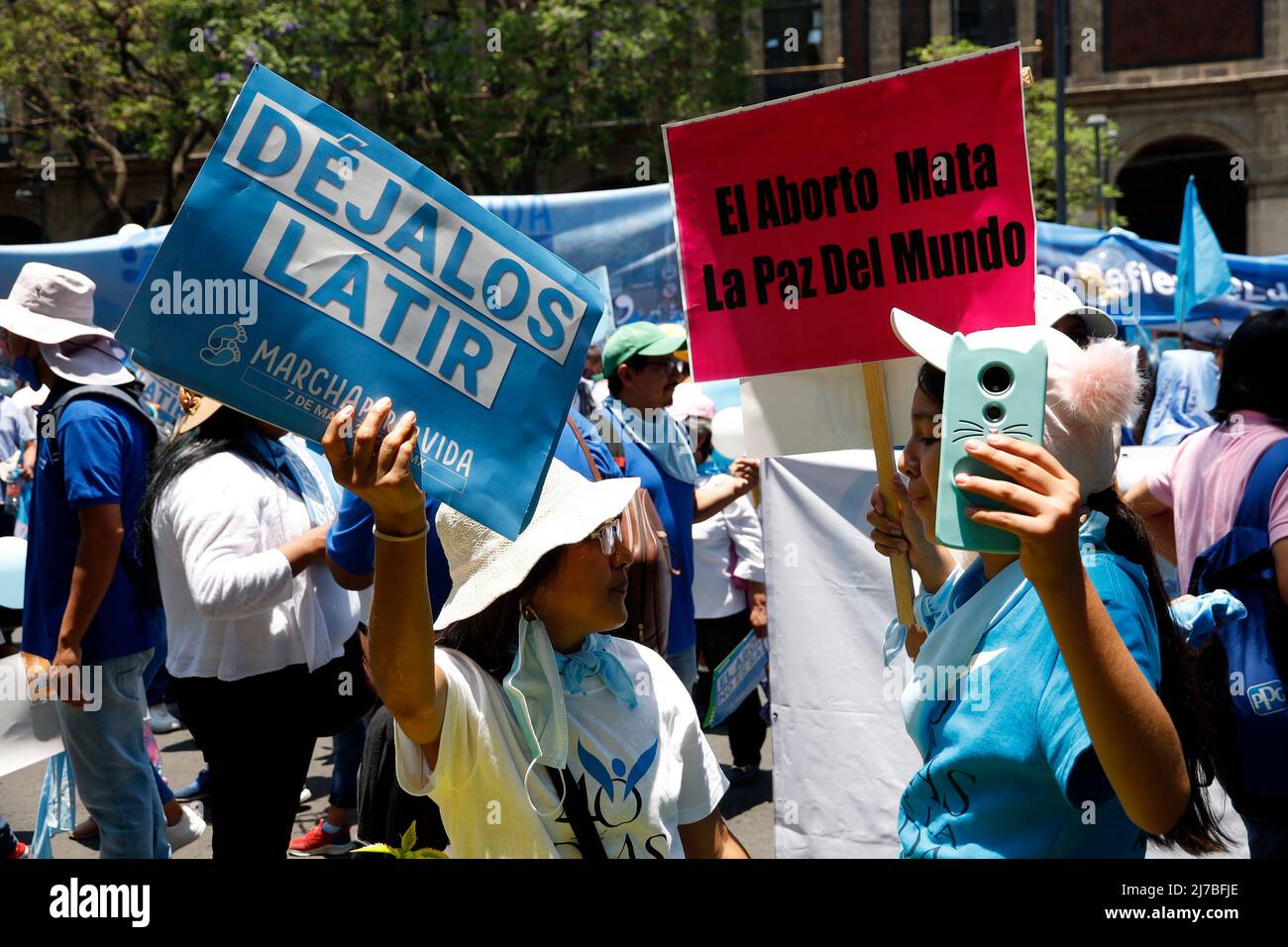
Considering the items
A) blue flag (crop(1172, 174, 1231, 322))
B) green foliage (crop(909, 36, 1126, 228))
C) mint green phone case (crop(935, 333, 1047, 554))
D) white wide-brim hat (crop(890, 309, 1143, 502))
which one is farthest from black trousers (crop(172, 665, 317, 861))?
green foliage (crop(909, 36, 1126, 228))

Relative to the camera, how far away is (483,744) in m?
2.07

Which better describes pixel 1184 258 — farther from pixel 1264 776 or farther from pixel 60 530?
pixel 60 530

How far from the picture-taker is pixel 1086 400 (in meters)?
1.80

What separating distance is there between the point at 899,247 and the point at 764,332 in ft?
1.00

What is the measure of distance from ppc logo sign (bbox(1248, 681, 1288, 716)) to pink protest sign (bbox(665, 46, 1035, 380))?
106cm

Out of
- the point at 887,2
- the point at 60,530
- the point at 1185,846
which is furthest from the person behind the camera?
the point at 887,2

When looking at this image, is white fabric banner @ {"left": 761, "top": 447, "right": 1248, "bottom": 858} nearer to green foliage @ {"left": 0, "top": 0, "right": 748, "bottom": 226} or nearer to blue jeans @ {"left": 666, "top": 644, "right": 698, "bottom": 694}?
blue jeans @ {"left": 666, "top": 644, "right": 698, "bottom": 694}

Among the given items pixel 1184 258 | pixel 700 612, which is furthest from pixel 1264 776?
pixel 1184 258

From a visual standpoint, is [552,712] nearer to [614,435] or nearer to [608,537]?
[608,537]

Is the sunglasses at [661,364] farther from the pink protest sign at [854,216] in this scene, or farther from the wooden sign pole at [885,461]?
the wooden sign pole at [885,461]

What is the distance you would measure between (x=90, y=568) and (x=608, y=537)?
6.78 ft

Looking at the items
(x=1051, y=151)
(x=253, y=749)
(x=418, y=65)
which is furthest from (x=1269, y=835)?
(x=1051, y=151)

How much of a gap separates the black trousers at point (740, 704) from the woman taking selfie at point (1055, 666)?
13.2ft

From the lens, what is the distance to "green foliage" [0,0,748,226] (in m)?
21.8
